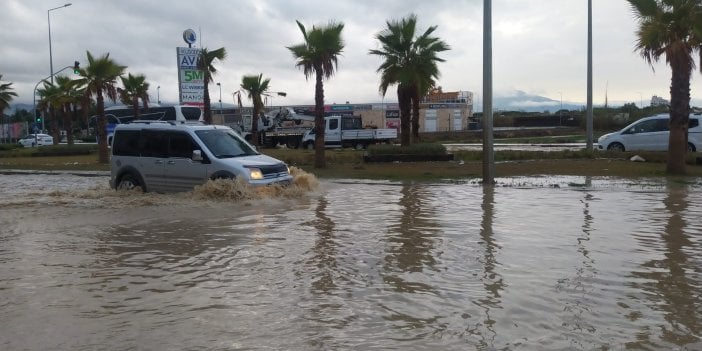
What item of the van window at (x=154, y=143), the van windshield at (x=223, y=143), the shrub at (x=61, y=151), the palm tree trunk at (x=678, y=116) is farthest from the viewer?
the shrub at (x=61, y=151)

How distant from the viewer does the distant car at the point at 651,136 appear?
23.2 metres

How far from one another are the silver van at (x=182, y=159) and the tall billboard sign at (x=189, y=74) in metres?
14.3

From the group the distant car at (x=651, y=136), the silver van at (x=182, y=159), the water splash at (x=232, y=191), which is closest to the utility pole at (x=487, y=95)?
the silver van at (x=182, y=159)

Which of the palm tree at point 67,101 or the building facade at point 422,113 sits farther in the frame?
the building facade at point 422,113

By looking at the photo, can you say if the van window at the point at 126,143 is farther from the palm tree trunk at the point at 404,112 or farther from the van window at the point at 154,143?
the palm tree trunk at the point at 404,112

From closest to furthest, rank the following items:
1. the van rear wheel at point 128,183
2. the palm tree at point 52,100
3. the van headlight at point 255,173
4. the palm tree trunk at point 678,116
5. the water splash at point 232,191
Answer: the water splash at point 232,191, the van headlight at point 255,173, the van rear wheel at point 128,183, the palm tree trunk at point 678,116, the palm tree at point 52,100

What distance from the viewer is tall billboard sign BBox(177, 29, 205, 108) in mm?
27891

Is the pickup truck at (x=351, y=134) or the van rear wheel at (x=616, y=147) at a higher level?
the pickup truck at (x=351, y=134)

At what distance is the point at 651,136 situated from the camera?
77.3 ft

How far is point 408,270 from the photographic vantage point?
6.76 metres

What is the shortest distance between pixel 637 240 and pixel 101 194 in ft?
35.6

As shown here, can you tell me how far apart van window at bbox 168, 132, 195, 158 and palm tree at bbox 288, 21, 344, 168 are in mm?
9089

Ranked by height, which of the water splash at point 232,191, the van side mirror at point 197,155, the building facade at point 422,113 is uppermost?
the building facade at point 422,113

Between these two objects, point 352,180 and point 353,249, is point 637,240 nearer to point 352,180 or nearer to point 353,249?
point 353,249
